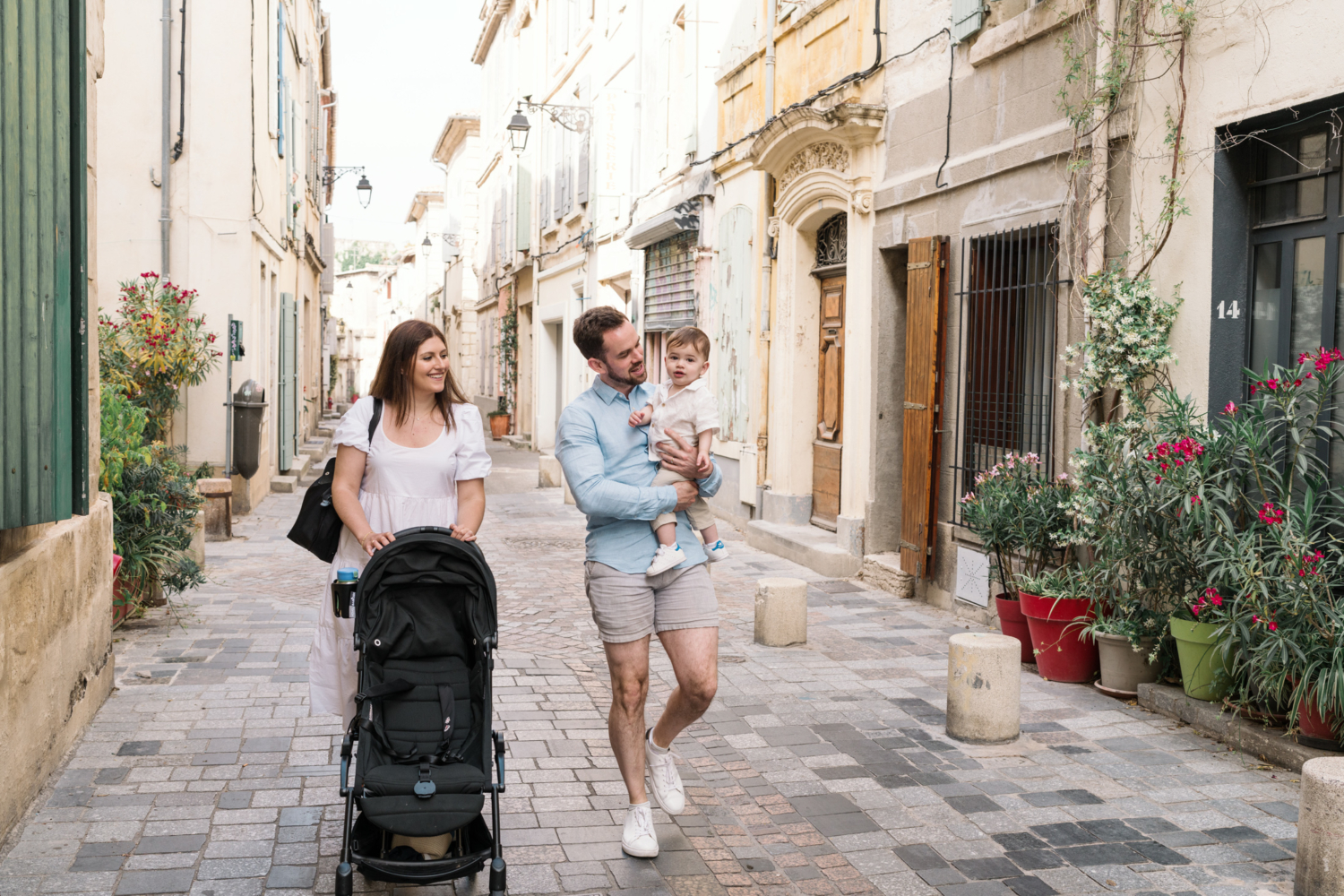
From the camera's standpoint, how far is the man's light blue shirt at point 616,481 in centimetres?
385

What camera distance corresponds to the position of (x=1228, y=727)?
528 centimetres

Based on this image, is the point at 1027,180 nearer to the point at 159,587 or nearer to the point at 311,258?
the point at 159,587

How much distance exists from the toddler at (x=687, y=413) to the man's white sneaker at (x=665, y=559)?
0.19ft

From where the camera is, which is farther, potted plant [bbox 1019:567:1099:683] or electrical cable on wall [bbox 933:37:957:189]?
electrical cable on wall [bbox 933:37:957:189]

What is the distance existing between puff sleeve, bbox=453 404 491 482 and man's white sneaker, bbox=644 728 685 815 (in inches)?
43.7

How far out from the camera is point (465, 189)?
38.0 m

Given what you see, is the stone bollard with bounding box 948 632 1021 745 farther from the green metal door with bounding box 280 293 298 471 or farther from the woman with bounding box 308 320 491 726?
the green metal door with bounding box 280 293 298 471

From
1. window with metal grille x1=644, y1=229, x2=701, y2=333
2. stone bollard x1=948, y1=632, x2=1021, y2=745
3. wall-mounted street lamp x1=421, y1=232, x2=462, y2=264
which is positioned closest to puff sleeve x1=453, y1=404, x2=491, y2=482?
stone bollard x1=948, y1=632, x2=1021, y2=745

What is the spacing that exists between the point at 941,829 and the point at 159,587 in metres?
5.51

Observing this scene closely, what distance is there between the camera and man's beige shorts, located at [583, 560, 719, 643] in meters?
3.93

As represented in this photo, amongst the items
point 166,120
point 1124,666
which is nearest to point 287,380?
point 166,120

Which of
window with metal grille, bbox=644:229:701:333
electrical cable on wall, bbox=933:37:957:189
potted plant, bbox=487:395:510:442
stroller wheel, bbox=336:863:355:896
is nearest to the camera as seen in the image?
stroller wheel, bbox=336:863:355:896

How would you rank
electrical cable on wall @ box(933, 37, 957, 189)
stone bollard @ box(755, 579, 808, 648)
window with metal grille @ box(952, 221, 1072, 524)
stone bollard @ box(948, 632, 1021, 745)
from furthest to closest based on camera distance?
electrical cable on wall @ box(933, 37, 957, 189) → window with metal grille @ box(952, 221, 1072, 524) → stone bollard @ box(755, 579, 808, 648) → stone bollard @ box(948, 632, 1021, 745)

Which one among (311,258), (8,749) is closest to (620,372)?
(8,749)
